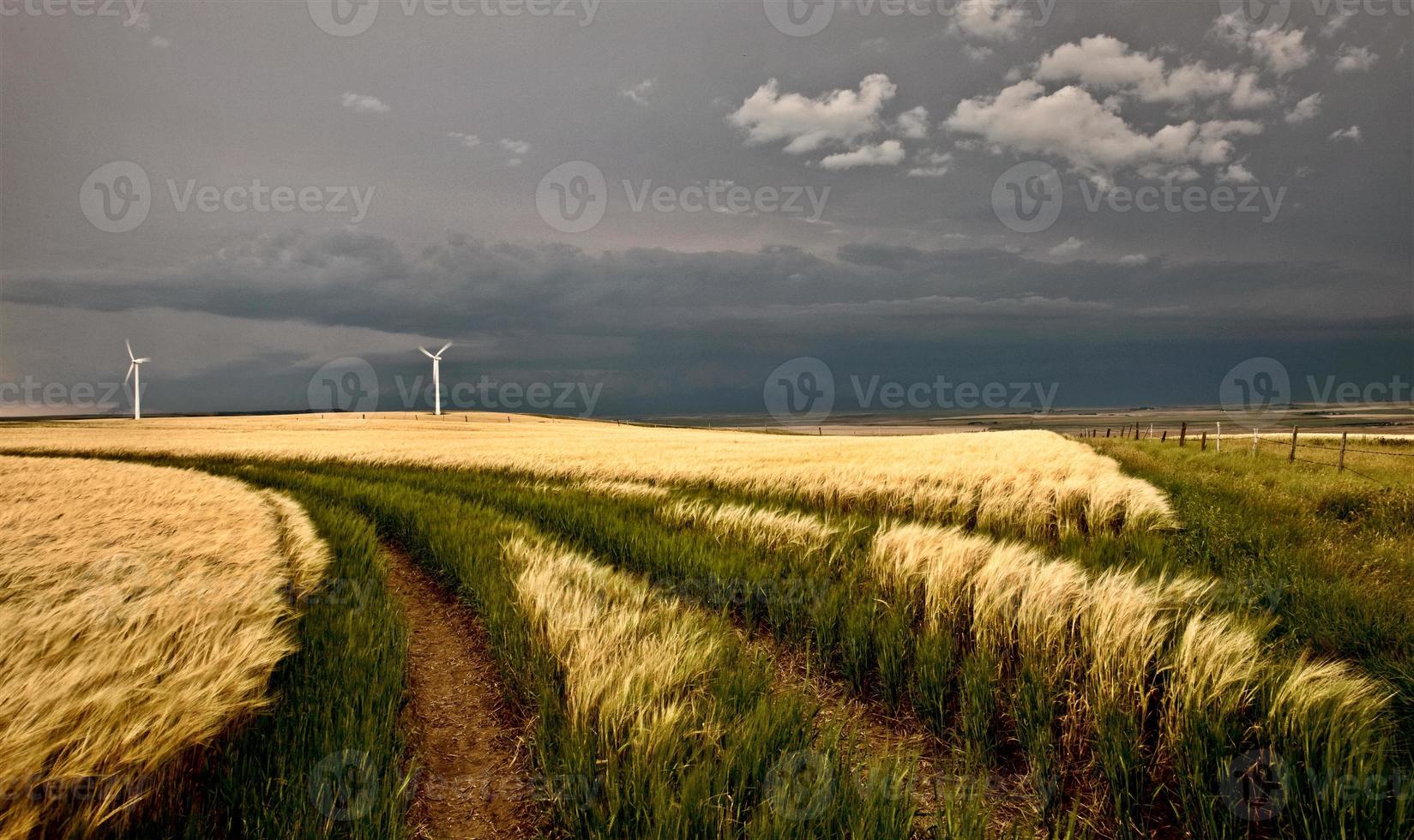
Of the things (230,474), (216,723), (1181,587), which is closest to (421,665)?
(216,723)

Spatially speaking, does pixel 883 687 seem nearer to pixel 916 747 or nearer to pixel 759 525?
pixel 916 747

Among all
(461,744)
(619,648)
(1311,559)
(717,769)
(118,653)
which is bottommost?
(461,744)

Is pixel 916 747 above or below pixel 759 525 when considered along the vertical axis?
below

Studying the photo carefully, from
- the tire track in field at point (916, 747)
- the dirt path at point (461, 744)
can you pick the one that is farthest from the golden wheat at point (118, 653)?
the tire track in field at point (916, 747)

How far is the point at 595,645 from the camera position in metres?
3.35

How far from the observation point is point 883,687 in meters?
3.90

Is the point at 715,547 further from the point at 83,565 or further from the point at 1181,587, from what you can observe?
the point at 83,565

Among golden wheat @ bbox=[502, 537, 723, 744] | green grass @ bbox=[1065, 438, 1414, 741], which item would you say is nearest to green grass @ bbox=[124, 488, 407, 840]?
golden wheat @ bbox=[502, 537, 723, 744]

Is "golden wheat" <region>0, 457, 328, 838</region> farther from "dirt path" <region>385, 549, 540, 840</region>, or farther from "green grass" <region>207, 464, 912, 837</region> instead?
"green grass" <region>207, 464, 912, 837</region>

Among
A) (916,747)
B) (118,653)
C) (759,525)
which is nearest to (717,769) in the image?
(916,747)

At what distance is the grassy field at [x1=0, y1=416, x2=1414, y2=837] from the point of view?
2299mm

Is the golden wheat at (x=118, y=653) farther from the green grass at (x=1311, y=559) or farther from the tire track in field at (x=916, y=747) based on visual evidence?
the green grass at (x=1311, y=559)

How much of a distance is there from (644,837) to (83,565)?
462 centimetres

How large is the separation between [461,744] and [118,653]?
5.26ft
